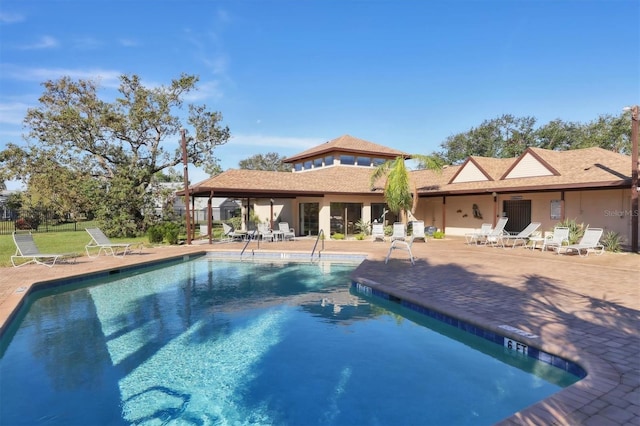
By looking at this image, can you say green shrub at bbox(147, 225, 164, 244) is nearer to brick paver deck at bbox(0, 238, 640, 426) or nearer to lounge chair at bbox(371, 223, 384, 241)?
brick paver deck at bbox(0, 238, 640, 426)

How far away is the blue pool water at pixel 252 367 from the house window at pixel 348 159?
→ 17.9 metres

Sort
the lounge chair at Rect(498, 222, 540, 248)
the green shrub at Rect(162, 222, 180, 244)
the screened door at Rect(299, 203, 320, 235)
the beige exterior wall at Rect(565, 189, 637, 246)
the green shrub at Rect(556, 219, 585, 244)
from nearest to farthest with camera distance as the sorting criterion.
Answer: the green shrub at Rect(556, 219, 585, 244) < the beige exterior wall at Rect(565, 189, 637, 246) < the lounge chair at Rect(498, 222, 540, 248) < the green shrub at Rect(162, 222, 180, 244) < the screened door at Rect(299, 203, 320, 235)

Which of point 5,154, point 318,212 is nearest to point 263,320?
point 318,212

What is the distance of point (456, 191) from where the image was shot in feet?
66.3

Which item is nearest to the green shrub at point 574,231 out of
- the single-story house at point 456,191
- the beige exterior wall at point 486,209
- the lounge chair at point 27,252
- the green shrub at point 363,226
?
the single-story house at point 456,191

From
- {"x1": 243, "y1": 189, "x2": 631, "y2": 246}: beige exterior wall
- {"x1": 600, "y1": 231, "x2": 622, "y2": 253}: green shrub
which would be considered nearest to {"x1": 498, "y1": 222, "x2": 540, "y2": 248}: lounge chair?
{"x1": 243, "y1": 189, "x2": 631, "y2": 246}: beige exterior wall

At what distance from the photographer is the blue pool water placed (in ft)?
14.1

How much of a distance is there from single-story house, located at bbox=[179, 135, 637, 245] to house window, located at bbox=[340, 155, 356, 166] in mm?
85

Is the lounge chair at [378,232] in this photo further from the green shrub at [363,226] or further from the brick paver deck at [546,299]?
the brick paver deck at [546,299]

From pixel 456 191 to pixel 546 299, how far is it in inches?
536

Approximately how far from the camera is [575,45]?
56.9 feet

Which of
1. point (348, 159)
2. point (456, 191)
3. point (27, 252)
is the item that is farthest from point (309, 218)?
point (27, 252)

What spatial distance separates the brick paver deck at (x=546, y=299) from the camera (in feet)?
11.5

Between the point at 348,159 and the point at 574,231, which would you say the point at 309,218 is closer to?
the point at 348,159
